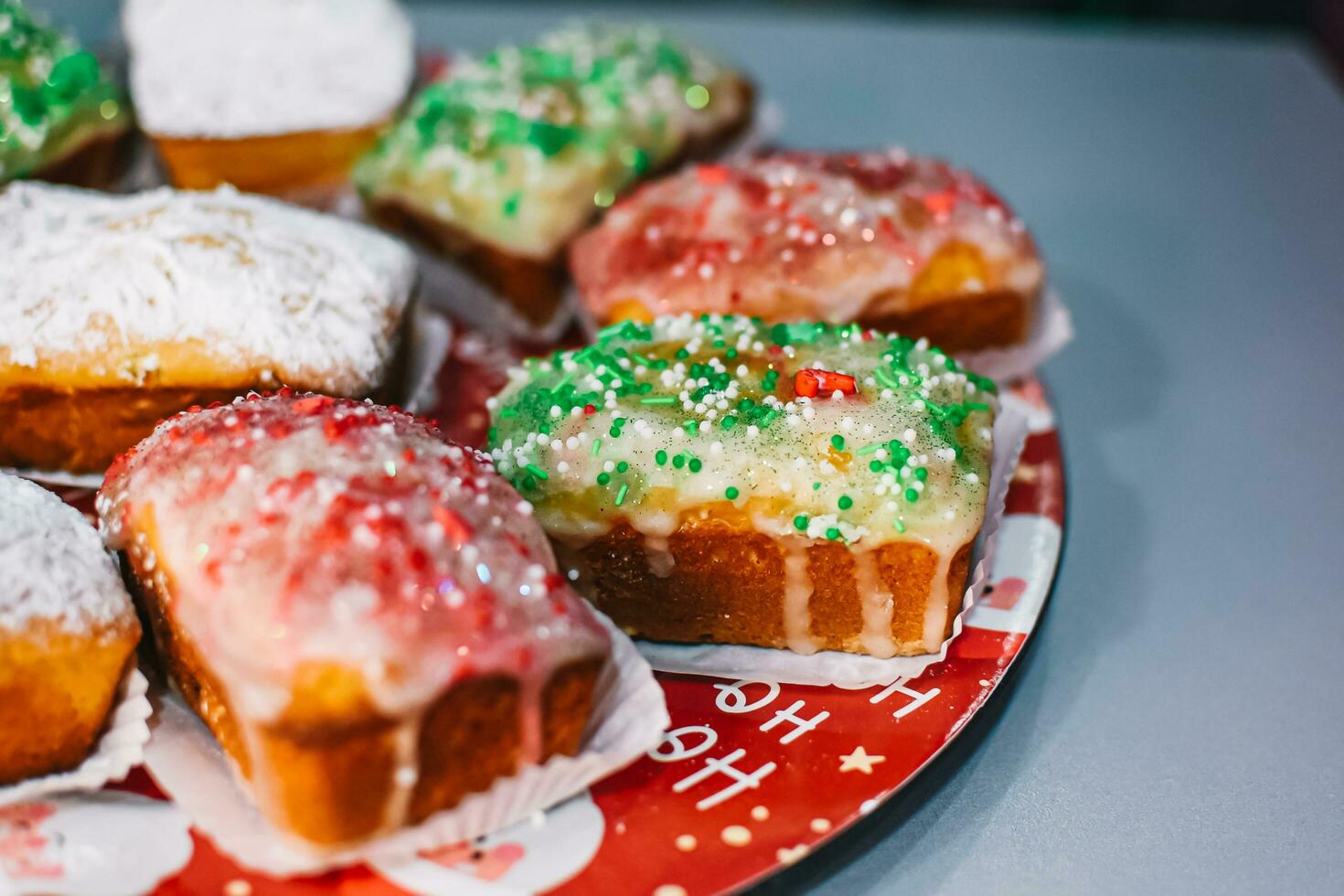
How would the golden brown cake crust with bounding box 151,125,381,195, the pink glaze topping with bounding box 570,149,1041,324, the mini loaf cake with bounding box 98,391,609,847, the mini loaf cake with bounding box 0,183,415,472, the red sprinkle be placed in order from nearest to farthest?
the mini loaf cake with bounding box 98,391,609,847
the mini loaf cake with bounding box 0,183,415,472
the pink glaze topping with bounding box 570,149,1041,324
the red sprinkle
the golden brown cake crust with bounding box 151,125,381,195

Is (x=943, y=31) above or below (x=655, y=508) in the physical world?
above

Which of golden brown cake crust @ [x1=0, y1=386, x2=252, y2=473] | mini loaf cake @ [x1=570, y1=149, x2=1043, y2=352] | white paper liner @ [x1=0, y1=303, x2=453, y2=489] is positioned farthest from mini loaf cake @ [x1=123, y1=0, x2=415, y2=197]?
golden brown cake crust @ [x1=0, y1=386, x2=252, y2=473]

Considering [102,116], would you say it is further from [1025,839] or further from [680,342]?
[1025,839]

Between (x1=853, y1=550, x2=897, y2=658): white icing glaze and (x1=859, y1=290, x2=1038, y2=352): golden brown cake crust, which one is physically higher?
(x1=859, y1=290, x2=1038, y2=352): golden brown cake crust

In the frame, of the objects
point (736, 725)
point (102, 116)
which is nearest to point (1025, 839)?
point (736, 725)

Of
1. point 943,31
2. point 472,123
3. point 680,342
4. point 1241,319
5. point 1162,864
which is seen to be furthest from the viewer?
point 943,31

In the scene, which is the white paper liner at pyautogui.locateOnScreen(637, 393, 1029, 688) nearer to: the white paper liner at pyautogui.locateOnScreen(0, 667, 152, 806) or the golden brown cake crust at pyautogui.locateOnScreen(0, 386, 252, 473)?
the white paper liner at pyautogui.locateOnScreen(0, 667, 152, 806)
